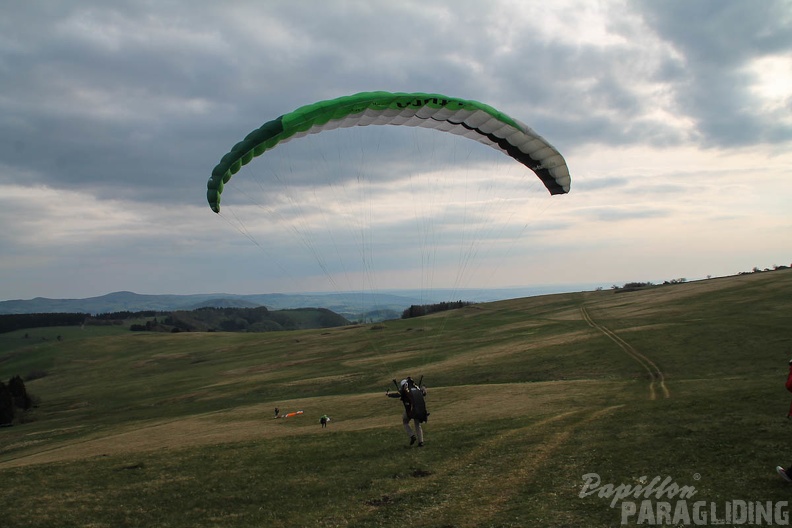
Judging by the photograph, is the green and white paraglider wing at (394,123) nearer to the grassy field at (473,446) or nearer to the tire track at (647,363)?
the grassy field at (473,446)

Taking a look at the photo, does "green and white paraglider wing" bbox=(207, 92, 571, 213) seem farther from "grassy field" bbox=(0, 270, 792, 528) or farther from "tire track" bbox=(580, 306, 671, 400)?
"tire track" bbox=(580, 306, 671, 400)

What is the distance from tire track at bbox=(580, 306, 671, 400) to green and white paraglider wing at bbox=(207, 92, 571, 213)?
1172 centimetres

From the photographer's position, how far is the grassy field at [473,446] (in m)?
11.0

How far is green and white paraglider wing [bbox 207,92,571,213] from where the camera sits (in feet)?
61.4

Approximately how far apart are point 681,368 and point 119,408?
52547 millimetres

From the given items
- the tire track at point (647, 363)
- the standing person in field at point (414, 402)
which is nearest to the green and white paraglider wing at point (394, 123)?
the standing person in field at point (414, 402)

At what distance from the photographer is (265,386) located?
49031mm

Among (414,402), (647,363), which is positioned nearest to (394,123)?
(414,402)

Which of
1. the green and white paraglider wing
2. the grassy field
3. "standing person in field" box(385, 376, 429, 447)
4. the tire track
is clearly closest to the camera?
the grassy field

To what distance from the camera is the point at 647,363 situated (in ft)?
103

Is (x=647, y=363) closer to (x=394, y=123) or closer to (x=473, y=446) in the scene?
(x=473, y=446)

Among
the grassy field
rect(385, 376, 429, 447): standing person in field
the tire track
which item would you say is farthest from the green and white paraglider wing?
the tire track

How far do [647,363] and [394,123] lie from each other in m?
22.8

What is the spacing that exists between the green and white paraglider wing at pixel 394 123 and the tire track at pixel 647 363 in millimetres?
11720
